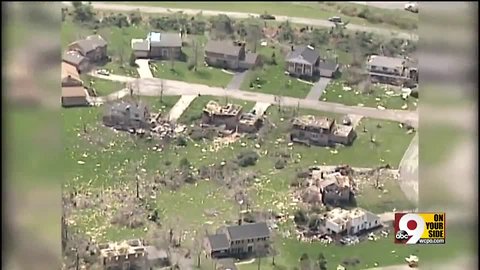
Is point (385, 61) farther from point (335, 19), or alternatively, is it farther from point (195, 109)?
point (195, 109)

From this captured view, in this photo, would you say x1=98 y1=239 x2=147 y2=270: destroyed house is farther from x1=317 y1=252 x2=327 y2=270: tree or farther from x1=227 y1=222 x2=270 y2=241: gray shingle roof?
x1=317 y1=252 x2=327 y2=270: tree

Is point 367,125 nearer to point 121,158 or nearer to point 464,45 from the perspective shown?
point 464,45

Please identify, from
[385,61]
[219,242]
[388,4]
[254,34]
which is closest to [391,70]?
[385,61]

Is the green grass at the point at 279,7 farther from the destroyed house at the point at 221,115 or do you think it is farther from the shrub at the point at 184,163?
the shrub at the point at 184,163

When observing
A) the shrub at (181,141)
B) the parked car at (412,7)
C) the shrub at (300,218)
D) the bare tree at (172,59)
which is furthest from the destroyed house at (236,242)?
the parked car at (412,7)

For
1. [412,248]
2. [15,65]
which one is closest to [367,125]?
[412,248]

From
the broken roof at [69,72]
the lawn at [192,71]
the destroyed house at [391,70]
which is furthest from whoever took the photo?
the lawn at [192,71]
